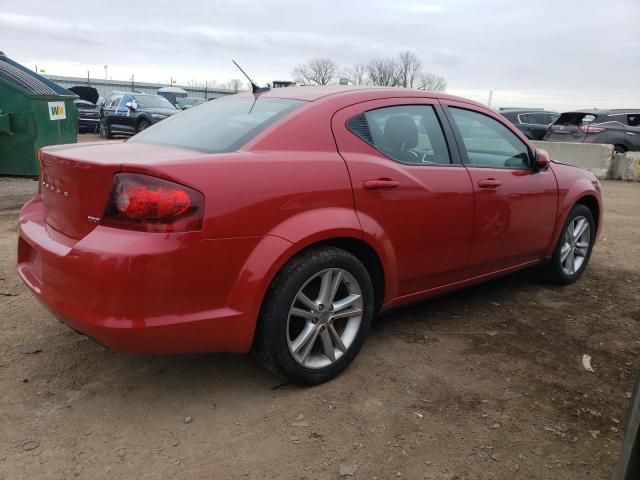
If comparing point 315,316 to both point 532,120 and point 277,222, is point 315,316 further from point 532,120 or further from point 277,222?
point 532,120

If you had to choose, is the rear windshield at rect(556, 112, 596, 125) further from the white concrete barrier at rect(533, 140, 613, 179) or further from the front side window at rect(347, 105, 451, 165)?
the front side window at rect(347, 105, 451, 165)

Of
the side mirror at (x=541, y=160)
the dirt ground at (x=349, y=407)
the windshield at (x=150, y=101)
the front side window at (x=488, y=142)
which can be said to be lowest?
the dirt ground at (x=349, y=407)

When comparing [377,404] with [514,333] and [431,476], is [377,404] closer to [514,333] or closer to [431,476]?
[431,476]

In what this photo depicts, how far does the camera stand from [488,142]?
3873 mm

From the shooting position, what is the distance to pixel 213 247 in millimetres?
2375

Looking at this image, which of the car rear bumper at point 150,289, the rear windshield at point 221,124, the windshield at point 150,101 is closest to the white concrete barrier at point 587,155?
the windshield at point 150,101

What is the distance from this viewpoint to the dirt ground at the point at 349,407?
7.64ft

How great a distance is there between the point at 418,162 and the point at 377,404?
4.58ft

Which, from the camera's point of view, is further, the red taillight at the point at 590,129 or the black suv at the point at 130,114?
the black suv at the point at 130,114

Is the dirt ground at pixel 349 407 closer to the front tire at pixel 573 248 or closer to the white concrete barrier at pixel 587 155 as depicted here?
the front tire at pixel 573 248

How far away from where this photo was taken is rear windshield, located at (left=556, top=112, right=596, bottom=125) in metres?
14.7

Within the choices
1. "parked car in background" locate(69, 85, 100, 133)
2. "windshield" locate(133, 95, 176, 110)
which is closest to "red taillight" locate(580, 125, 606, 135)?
"windshield" locate(133, 95, 176, 110)

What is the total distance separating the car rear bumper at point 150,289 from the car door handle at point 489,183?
5.61 ft

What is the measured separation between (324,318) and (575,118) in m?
14.3
